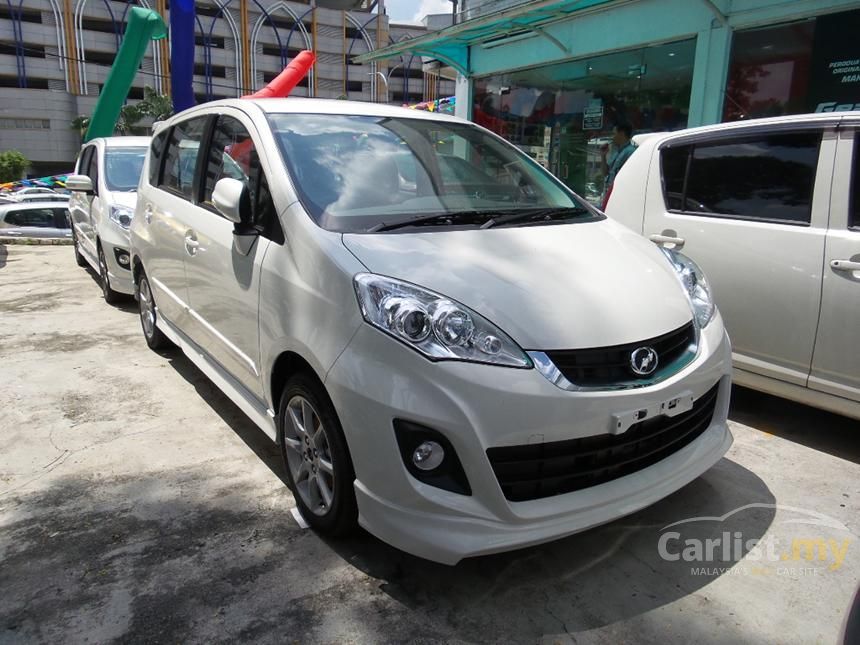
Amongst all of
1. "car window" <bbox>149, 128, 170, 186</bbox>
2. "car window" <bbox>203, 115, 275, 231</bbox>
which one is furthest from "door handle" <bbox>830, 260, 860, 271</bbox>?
"car window" <bbox>149, 128, 170, 186</bbox>

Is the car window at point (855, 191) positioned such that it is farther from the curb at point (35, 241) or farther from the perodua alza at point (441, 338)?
the curb at point (35, 241)

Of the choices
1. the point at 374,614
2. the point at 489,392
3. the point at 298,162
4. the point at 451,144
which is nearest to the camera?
the point at 489,392

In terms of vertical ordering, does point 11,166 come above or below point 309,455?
above

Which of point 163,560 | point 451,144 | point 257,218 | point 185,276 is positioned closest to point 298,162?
point 257,218

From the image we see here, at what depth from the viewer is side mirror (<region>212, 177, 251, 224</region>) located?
2688 mm

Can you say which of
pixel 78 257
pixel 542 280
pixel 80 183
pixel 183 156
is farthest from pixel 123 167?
pixel 542 280

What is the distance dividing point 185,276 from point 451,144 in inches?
65.8

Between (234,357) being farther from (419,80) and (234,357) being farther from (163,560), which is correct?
(419,80)

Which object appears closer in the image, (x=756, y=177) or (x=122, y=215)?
(x=756, y=177)

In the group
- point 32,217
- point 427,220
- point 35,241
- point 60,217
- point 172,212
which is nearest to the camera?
point 427,220

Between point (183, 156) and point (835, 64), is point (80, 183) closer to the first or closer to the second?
point (183, 156)

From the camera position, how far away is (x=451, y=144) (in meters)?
3.40

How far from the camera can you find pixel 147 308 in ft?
15.9

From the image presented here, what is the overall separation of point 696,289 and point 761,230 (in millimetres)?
1027
